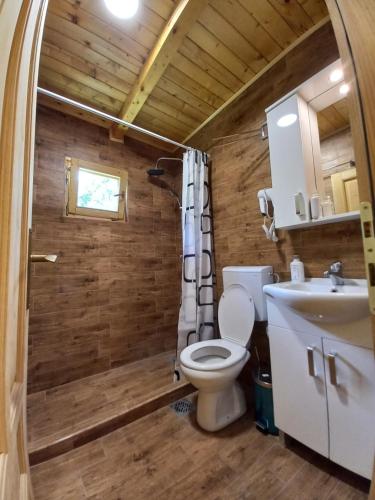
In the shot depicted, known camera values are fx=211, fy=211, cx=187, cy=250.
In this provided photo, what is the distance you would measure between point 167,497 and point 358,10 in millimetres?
1772

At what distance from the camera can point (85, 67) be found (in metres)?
1.63

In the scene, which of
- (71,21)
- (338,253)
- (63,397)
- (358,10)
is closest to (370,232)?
(358,10)

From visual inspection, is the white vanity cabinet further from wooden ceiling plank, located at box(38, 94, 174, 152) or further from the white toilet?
wooden ceiling plank, located at box(38, 94, 174, 152)

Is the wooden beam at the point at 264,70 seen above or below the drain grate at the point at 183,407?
above

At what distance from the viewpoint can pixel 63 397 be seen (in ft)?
5.39

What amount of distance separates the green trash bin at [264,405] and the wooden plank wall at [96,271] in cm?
123

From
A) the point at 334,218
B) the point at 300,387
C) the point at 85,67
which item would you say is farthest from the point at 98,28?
the point at 300,387

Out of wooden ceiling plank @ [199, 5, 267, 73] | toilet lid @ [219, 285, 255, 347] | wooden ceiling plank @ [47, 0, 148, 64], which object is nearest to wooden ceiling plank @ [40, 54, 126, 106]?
wooden ceiling plank @ [47, 0, 148, 64]

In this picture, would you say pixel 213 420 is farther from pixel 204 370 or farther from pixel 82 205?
pixel 82 205

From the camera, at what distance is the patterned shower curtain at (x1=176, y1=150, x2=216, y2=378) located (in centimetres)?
192

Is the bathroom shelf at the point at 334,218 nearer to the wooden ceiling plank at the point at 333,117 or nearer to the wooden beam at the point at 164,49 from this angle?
the wooden ceiling plank at the point at 333,117

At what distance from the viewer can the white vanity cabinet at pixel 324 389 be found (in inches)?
35.7

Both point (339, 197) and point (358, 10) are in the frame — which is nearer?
point (358, 10)

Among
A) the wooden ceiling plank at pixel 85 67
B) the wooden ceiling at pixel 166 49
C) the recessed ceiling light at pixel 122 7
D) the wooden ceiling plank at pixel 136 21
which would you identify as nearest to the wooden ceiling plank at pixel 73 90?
the wooden ceiling at pixel 166 49
